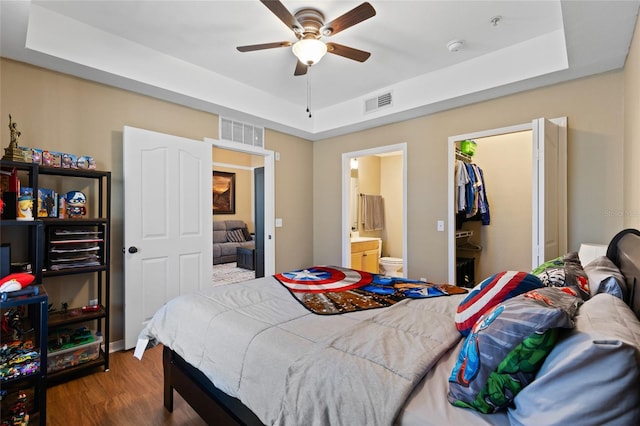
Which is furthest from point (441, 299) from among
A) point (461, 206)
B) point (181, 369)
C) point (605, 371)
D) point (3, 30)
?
Result: point (3, 30)

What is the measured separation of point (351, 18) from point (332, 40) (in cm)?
77

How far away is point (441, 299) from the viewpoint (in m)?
1.82

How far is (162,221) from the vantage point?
118 inches

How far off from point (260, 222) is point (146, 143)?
→ 2.07 m

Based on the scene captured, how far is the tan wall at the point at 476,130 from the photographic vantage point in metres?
2.48

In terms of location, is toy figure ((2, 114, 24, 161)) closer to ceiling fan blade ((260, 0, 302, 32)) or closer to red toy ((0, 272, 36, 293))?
red toy ((0, 272, 36, 293))

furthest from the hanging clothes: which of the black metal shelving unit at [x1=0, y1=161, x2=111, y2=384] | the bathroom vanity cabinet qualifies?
the black metal shelving unit at [x1=0, y1=161, x2=111, y2=384]

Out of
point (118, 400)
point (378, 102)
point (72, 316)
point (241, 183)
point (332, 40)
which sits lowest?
point (118, 400)

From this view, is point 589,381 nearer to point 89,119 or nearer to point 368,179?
point 89,119

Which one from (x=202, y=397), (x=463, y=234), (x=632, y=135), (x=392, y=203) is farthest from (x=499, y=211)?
(x=202, y=397)

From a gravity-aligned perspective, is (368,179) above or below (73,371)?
above

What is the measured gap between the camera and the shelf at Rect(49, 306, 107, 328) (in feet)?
7.38

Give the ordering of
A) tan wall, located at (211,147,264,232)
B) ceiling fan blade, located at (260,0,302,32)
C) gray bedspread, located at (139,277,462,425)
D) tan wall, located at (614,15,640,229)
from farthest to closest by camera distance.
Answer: tan wall, located at (211,147,264,232) → tan wall, located at (614,15,640,229) → ceiling fan blade, located at (260,0,302,32) → gray bedspread, located at (139,277,462,425)

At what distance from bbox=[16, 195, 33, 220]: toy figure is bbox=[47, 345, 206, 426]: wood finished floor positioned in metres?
1.25
